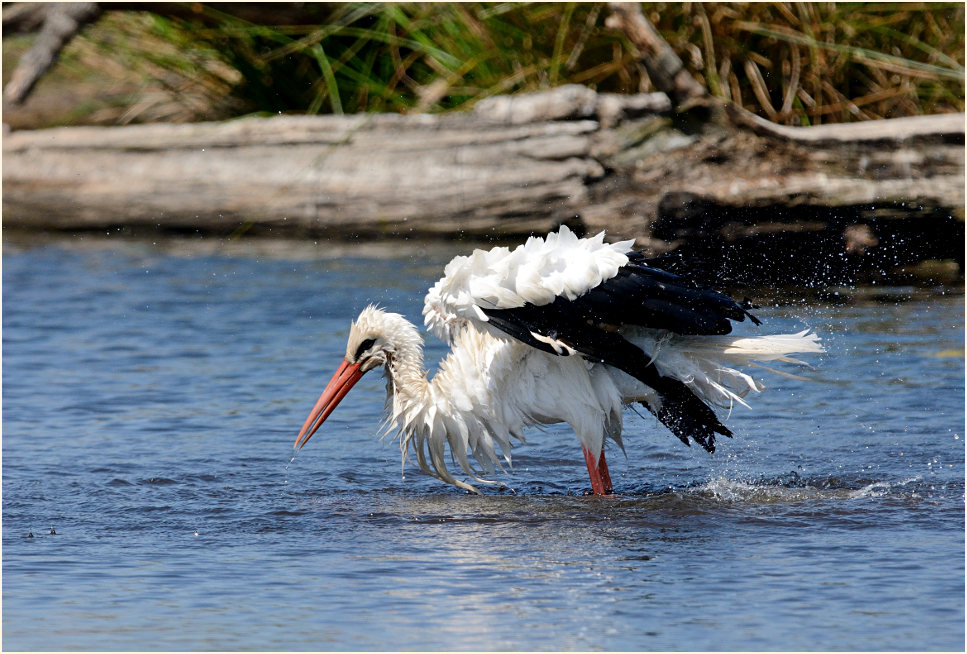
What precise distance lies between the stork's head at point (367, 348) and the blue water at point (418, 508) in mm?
280

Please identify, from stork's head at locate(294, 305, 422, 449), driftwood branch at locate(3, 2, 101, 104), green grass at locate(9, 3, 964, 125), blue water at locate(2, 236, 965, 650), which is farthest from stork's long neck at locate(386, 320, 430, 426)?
driftwood branch at locate(3, 2, 101, 104)

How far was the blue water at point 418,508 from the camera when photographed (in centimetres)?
379

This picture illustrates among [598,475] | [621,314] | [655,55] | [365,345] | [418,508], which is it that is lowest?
[418,508]

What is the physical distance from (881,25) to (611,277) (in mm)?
5087

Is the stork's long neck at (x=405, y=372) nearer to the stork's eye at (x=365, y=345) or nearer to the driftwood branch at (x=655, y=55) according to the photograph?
the stork's eye at (x=365, y=345)

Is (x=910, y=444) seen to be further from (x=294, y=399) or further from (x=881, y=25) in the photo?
(x=881, y=25)

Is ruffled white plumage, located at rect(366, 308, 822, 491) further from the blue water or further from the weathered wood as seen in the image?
the weathered wood

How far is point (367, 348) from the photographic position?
18.4 ft

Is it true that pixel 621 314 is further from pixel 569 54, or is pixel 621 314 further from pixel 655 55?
pixel 569 54

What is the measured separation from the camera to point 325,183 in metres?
9.30

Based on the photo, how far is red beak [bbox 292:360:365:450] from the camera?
5559mm

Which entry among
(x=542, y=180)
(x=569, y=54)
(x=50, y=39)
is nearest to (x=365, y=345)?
(x=542, y=180)

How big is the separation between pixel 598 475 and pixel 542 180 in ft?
11.9

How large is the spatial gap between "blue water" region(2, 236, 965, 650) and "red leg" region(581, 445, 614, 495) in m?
0.11
